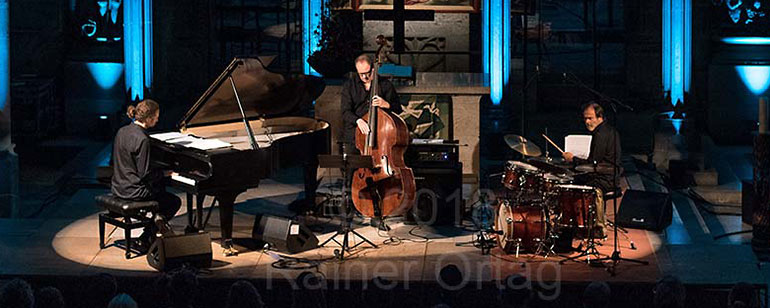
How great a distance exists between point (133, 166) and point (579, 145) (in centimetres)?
388

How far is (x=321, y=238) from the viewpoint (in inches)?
496

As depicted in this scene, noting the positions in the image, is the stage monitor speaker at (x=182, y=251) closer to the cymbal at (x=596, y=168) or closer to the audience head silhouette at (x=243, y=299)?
the audience head silhouette at (x=243, y=299)

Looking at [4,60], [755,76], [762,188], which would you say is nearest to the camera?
[762,188]

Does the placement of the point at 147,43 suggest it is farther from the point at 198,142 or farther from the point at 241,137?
the point at 198,142

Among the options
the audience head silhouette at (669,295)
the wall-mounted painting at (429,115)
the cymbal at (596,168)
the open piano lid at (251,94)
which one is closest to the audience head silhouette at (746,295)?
the audience head silhouette at (669,295)

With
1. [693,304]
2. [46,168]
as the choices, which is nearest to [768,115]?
[693,304]

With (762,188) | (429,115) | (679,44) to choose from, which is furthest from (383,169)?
(679,44)

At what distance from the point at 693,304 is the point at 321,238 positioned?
3617 mm

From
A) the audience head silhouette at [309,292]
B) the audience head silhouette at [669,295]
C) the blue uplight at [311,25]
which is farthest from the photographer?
the blue uplight at [311,25]

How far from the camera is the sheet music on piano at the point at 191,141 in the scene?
11.8 m

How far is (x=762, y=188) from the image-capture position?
41.9 ft

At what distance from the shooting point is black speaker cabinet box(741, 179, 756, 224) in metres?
13.6

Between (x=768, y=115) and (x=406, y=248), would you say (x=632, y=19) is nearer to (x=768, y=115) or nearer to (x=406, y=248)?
(x=768, y=115)

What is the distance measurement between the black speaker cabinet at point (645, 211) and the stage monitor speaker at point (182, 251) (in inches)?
145
